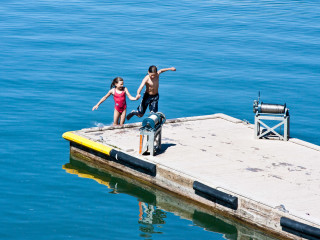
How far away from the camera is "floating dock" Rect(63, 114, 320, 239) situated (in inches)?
592

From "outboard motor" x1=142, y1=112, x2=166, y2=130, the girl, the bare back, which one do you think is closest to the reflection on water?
"outboard motor" x1=142, y1=112, x2=166, y2=130

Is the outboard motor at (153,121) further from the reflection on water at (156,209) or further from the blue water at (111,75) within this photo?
the blue water at (111,75)

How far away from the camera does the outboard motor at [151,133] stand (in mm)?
→ 17587

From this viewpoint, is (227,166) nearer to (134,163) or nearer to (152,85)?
(134,163)

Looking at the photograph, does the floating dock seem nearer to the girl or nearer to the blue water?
the girl

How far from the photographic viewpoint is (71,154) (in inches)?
784

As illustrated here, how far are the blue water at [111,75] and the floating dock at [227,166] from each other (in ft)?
2.72

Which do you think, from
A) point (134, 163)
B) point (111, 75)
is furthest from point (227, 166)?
point (111, 75)

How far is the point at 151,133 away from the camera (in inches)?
694

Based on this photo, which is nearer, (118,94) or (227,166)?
(227,166)

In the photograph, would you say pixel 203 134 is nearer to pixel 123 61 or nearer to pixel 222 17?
pixel 123 61

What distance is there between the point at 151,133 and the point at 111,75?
10.9 m

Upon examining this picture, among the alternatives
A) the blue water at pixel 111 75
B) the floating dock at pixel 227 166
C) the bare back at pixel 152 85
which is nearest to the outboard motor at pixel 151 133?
the floating dock at pixel 227 166

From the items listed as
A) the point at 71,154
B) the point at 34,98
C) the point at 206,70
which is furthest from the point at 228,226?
the point at 206,70
